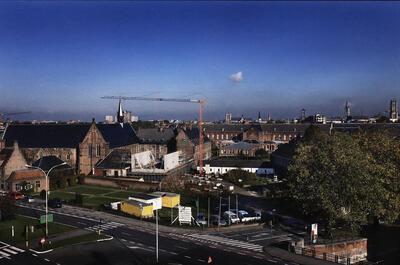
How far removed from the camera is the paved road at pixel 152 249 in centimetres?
3700

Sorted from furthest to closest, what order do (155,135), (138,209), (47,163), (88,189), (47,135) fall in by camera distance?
A: (155,135)
(47,135)
(47,163)
(88,189)
(138,209)

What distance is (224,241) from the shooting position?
44.1 meters

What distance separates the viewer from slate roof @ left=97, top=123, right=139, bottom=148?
92500mm

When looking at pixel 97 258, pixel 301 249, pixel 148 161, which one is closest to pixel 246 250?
pixel 301 249

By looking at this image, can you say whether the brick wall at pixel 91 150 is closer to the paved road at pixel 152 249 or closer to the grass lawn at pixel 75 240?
the paved road at pixel 152 249

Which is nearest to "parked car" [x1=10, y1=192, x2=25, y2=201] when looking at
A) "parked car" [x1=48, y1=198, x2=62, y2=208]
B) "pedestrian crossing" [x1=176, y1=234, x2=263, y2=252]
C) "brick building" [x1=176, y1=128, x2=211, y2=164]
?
"parked car" [x1=48, y1=198, x2=62, y2=208]

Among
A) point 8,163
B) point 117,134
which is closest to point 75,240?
point 8,163

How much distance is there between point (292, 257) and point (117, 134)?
66.0 meters

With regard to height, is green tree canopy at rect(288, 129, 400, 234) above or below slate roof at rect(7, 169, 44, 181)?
above

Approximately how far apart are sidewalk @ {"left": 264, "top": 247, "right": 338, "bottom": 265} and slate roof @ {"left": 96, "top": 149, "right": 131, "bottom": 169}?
48876 mm

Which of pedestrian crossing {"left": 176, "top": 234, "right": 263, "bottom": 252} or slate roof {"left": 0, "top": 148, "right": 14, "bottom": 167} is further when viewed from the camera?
slate roof {"left": 0, "top": 148, "right": 14, "bottom": 167}

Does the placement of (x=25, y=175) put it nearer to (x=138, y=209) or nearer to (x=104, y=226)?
(x=138, y=209)

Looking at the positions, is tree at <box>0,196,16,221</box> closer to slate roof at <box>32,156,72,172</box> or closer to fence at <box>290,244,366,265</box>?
slate roof at <box>32,156,72,172</box>

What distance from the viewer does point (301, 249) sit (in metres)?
39.4
